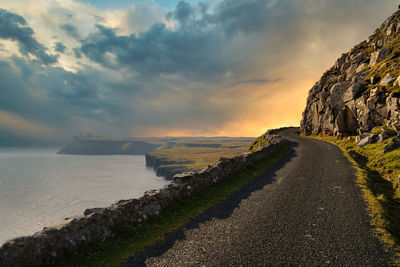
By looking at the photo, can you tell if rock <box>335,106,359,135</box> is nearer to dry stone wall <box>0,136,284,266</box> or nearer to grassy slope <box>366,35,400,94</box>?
grassy slope <box>366,35,400,94</box>

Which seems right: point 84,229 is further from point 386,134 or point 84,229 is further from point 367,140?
point 367,140

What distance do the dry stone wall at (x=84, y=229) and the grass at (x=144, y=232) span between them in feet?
0.99

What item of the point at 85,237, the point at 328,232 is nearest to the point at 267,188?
the point at 328,232

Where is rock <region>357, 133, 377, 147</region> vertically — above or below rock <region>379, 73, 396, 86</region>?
below

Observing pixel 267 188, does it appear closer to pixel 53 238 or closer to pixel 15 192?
pixel 53 238

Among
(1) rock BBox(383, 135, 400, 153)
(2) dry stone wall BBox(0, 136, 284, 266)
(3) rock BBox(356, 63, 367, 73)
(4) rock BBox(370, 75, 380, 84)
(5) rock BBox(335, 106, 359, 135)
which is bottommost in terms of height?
(2) dry stone wall BBox(0, 136, 284, 266)

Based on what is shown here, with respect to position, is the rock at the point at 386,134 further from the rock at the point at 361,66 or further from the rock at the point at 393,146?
the rock at the point at 361,66

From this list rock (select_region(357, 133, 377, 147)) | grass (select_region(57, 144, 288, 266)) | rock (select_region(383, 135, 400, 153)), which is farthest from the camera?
rock (select_region(357, 133, 377, 147))

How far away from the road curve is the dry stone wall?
Answer: 7.09 ft

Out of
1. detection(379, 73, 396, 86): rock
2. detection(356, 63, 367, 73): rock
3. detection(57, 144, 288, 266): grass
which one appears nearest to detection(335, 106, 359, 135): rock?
detection(379, 73, 396, 86): rock

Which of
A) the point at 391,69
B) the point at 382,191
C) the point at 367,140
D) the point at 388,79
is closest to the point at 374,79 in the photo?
the point at 391,69

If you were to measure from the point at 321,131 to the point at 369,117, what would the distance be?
2031 cm

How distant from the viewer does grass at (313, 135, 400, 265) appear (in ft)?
25.5

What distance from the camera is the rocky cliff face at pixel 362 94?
94.4ft
